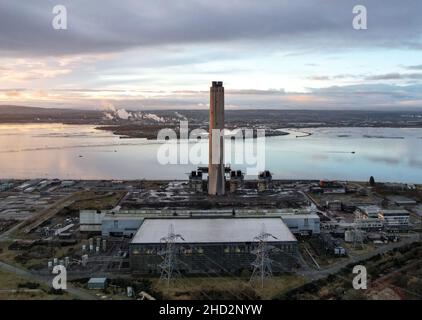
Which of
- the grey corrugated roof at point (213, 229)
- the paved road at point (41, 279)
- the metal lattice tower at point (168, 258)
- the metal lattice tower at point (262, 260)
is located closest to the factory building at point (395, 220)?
the grey corrugated roof at point (213, 229)

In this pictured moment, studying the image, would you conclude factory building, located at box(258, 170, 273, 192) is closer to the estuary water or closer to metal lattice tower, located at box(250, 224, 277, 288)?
the estuary water

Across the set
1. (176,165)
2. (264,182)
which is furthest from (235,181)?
(176,165)

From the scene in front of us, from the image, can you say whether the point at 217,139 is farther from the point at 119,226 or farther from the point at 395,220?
the point at 395,220

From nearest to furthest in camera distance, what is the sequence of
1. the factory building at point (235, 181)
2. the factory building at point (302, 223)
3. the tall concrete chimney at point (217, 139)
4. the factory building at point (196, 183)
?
the factory building at point (302, 223) < the tall concrete chimney at point (217, 139) < the factory building at point (196, 183) < the factory building at point (235, 181)

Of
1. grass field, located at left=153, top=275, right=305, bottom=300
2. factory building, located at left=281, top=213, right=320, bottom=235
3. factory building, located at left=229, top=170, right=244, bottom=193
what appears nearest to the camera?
grass field, located at left=153, top=275, right=305, bottom=300

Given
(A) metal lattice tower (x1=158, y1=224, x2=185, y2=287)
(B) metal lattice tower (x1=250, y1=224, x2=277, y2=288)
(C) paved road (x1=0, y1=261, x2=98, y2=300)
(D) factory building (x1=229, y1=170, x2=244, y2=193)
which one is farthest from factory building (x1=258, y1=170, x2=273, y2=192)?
(C) paved road (x1=0, y1=261, x2=98, y2=300)

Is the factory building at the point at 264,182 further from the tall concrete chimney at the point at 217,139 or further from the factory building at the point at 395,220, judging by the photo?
the factory building at the point at 395,220
